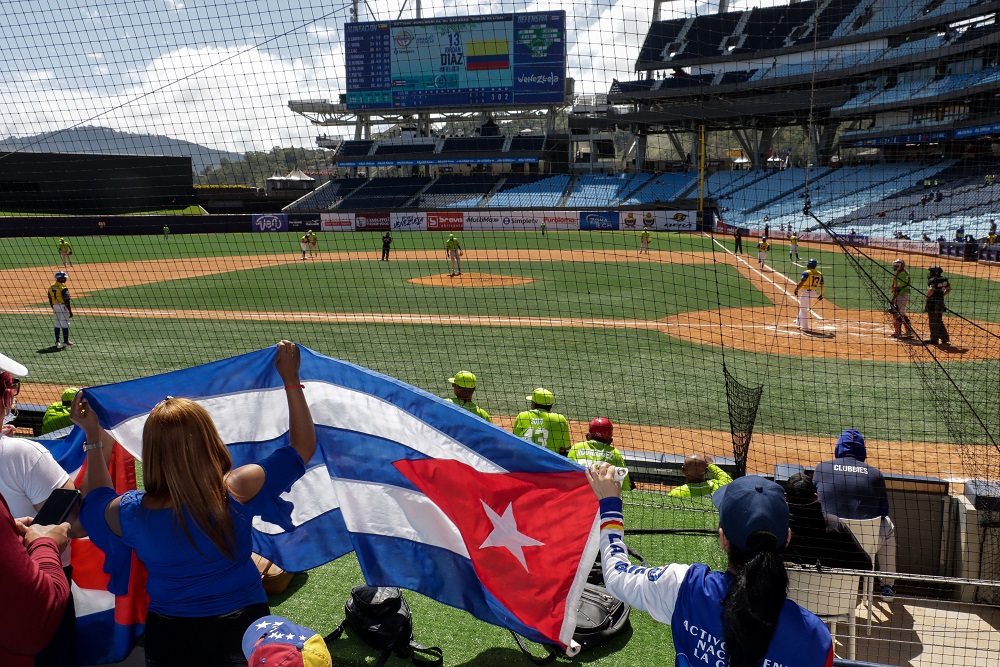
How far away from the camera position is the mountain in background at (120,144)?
8508 millimetres

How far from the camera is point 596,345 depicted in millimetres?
15164

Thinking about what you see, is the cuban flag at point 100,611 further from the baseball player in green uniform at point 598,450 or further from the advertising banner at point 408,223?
the advertising banner at point 408,223

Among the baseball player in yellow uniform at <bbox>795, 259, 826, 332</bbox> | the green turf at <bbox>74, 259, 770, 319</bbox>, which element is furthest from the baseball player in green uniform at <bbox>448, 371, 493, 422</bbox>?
the baseball player in yellow uniform at <bbox>795, 259, 826, 332</bbox>

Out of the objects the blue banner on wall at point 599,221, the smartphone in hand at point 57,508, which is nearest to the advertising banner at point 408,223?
the blue banner on wall at point 599,221

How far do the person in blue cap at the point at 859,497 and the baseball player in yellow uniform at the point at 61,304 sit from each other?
14.9 meters

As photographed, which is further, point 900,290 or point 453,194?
point 453,194

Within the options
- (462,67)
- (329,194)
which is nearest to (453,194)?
(329,194)

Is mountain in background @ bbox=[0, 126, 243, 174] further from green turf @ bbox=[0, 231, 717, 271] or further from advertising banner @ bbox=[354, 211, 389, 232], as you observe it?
advertising banner @ bbox=[354, 211, 389, 232]

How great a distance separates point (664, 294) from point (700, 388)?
32.5 ft

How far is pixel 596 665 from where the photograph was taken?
13.8ft

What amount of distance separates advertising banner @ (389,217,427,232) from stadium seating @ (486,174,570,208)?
10.8 m

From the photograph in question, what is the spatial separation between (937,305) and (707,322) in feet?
16.1

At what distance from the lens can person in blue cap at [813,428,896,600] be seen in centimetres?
537

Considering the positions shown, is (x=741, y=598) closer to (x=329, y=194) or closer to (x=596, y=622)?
(x=596, y=622)
